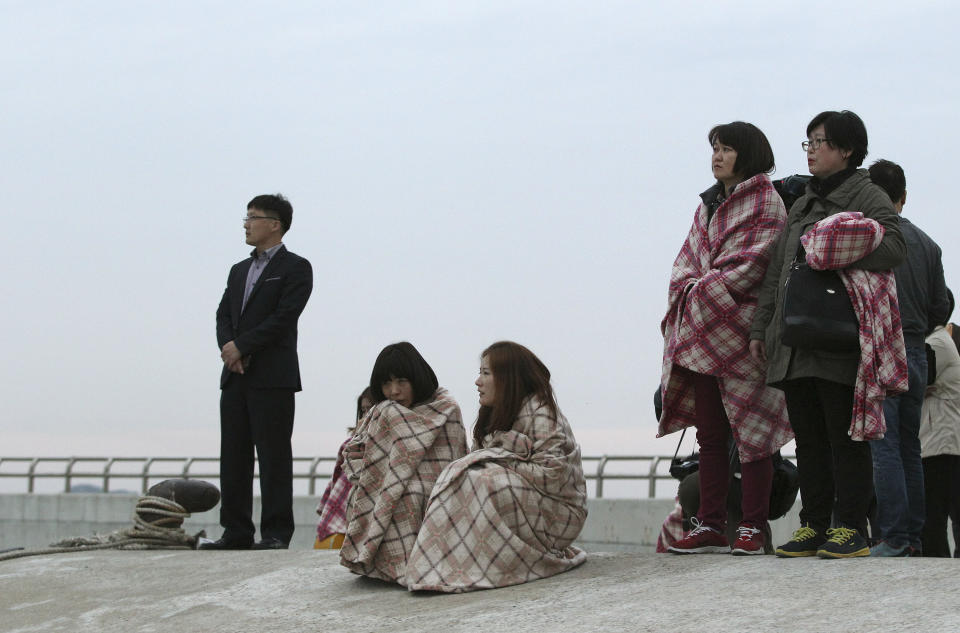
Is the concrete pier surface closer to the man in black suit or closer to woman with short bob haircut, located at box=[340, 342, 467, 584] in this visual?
woman with short bob haircut, located at box=[340, 342, 467, 584]

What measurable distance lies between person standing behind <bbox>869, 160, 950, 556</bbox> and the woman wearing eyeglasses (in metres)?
0.44

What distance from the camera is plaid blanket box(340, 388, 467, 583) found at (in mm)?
5965

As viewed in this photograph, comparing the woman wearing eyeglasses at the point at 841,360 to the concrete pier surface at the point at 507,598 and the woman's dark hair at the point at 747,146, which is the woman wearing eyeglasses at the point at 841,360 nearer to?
the concrete pier surface at the point at 507,598

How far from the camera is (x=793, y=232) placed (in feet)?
18.6

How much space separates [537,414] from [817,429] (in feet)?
3.80

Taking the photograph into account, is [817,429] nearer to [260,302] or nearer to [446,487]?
[446,487]

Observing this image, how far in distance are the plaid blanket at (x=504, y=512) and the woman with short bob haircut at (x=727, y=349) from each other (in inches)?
23.4

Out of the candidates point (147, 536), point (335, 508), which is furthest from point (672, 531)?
point (147, 536)

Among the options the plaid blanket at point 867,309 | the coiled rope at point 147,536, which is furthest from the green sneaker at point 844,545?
the coiled rope at point 147,536

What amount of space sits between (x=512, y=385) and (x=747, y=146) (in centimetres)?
152

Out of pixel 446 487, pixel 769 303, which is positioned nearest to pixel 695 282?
pixel 769 303

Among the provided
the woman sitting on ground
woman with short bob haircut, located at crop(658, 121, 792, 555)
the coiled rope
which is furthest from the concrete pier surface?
the coiled rope

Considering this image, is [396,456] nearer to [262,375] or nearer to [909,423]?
[262,375]

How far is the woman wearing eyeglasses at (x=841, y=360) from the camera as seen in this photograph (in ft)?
17.2
